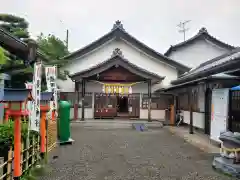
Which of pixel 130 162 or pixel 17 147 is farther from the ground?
pixel 17 147

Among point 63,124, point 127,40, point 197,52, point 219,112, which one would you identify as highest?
point 127,40

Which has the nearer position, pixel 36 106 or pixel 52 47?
pixel 36 106

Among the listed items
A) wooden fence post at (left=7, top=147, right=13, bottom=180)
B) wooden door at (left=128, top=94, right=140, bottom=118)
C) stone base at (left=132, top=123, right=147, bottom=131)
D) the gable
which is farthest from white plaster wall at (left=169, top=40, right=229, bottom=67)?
wooden fence post at (left=7, top=147, right=13, bottom=180)

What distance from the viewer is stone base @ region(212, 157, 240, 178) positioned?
6531 millimetres

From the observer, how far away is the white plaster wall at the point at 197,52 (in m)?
27.5

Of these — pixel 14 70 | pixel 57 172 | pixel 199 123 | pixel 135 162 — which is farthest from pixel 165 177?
pixel 14 70

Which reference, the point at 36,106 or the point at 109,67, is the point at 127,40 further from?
the point at 36,106

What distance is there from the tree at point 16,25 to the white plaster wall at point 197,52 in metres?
18.3

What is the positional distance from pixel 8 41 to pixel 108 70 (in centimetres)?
1228

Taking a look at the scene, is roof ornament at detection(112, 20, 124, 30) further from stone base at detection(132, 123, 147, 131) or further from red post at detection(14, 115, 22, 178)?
red post at detection(14, 115, 22, 178)

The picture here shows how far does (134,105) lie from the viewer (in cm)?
2094

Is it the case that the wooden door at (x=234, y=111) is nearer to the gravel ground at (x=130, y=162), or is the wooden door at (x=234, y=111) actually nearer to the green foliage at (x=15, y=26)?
the gravel ground at (x=130, y=162)

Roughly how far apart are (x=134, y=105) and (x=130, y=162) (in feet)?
42.9

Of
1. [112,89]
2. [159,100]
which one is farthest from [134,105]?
[112,89]
